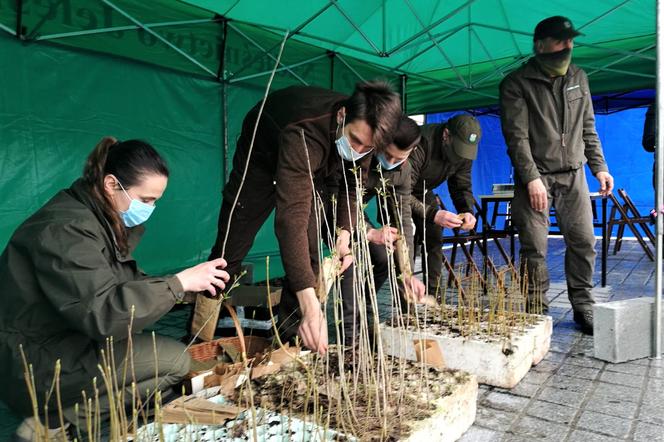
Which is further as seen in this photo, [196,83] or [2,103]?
[196,83]

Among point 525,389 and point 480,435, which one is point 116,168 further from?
point 525,389

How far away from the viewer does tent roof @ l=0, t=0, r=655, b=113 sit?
142 inches

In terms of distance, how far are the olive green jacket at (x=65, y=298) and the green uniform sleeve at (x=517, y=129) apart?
7.30ft

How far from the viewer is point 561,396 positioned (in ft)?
6.54

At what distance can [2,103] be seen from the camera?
10.5 feet

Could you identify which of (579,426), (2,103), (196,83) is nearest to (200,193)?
(196,83)

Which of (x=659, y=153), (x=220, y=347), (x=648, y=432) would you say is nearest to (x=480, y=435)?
(x=648, y=432)

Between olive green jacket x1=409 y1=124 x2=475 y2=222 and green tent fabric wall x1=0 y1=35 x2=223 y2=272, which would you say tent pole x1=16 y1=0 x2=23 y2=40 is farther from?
olive green jacket x1=409 y1=124 x2=475 y2=222

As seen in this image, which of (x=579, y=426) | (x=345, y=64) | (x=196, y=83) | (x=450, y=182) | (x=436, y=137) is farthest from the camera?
(x=345, y=64)

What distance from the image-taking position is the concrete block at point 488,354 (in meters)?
2.05

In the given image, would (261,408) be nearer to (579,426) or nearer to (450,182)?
(579,426)

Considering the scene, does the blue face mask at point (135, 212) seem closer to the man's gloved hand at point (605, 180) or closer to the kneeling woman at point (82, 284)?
the kneeling woman at point (82, 284)

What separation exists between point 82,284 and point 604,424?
5.94 feet

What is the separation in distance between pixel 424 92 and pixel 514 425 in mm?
5524
